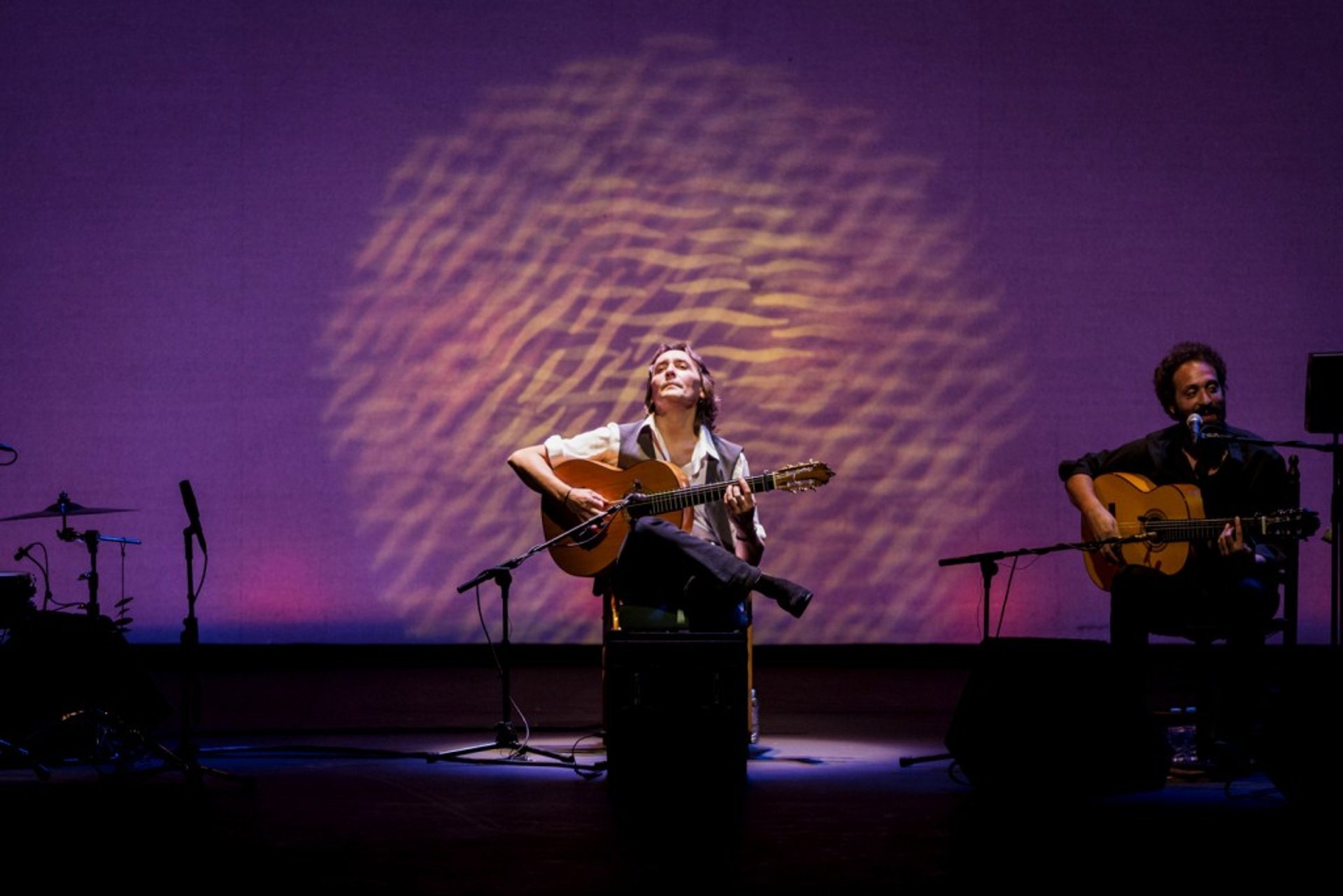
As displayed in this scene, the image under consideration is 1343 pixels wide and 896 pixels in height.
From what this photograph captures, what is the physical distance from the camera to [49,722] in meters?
3.94

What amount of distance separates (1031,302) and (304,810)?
4.44 meters

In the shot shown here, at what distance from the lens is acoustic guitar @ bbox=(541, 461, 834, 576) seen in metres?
4.41

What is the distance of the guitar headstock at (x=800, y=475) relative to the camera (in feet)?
14.5

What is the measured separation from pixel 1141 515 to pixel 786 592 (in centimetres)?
123

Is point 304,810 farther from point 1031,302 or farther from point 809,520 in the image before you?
point 1031,302

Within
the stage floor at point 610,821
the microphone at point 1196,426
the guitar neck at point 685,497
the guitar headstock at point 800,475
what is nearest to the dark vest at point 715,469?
the guitar neck at point 685,497

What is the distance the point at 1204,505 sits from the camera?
166 inches

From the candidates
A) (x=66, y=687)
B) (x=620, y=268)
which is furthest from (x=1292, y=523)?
(x=66, y=687)

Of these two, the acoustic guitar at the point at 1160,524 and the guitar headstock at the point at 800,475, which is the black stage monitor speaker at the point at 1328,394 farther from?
the guitar headstock at the point at 800,475

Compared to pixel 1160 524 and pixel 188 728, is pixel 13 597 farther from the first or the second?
pixel 1160 524

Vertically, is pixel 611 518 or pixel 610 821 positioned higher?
pixel 611 518

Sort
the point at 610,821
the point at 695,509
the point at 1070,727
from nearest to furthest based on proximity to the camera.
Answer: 1. the point at 610,821
2. the point at 1070,727
3. the point at 695,509

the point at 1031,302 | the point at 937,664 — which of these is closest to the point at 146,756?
the point at 937,664

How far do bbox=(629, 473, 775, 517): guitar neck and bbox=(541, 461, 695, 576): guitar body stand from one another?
0.07 ft
